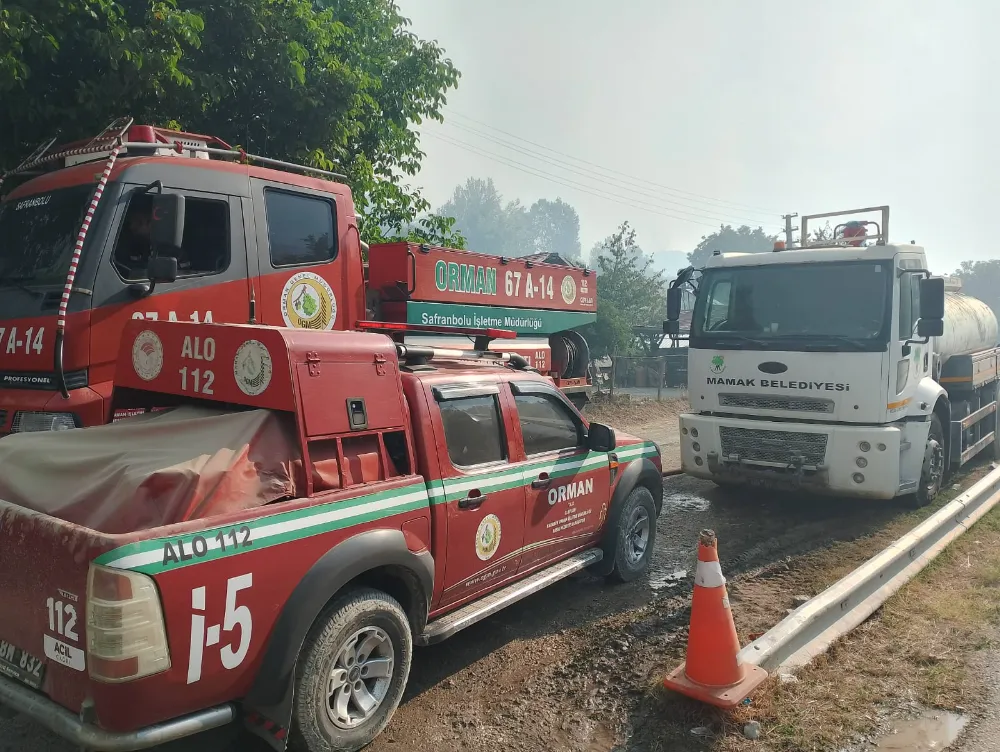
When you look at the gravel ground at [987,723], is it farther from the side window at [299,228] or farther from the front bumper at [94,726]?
the side window at [299,228]

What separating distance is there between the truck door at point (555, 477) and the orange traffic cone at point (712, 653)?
1.08 m

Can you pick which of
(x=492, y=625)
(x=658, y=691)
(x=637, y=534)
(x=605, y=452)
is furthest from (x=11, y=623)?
(x=637, y=534)

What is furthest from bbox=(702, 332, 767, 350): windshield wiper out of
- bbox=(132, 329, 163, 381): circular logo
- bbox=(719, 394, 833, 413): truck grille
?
bbox=(132, 329, 163, 381): circular logo

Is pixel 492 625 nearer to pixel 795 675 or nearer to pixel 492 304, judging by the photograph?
pixel 795 675

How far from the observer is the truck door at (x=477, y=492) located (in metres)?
3.84

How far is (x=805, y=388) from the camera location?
716cm

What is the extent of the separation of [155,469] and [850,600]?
4.26m

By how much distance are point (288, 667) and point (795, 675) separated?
280cm

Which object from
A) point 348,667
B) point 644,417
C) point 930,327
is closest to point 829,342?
point 930,327

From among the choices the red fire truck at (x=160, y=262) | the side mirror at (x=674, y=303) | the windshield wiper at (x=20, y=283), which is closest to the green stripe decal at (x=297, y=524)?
the red fire truck at (x=160, y=262)

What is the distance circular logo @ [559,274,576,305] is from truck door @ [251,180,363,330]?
3177 mm

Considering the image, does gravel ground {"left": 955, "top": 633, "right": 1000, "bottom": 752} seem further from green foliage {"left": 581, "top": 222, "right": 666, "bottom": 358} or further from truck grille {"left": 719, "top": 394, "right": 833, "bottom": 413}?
green foliage {"left": 581, "top": 222, "right": 666, "bottom": 358}

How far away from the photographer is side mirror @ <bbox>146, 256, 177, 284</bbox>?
492cm

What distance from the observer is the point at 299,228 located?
20.5 ft
